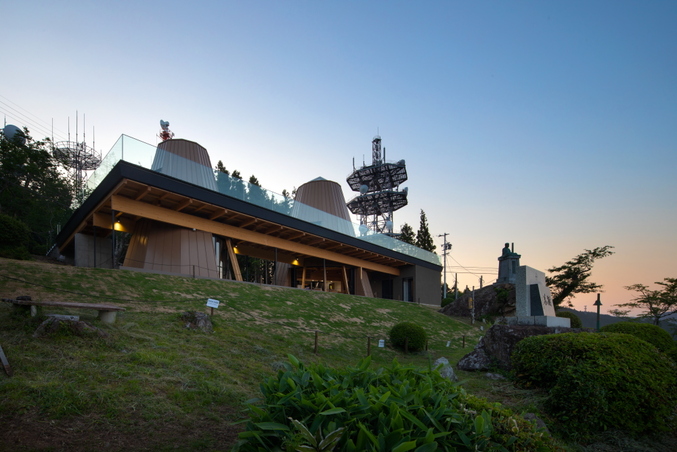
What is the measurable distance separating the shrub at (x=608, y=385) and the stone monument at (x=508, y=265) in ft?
81.2

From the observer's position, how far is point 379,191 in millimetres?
50844

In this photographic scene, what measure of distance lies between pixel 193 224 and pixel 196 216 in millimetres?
611

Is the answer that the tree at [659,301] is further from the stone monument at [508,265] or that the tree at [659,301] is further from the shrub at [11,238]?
the shrub at [11,238]

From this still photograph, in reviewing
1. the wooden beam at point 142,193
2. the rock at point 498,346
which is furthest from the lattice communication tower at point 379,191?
the rock at point 498,346

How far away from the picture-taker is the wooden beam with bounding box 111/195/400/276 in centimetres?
1647

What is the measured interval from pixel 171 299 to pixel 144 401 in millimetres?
7727

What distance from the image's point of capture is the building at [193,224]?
16.1m

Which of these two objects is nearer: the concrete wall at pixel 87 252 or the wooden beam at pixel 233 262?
the wooden beam at pixel 233 262

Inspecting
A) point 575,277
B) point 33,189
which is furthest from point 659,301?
point 33,189

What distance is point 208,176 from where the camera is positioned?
1816 cm

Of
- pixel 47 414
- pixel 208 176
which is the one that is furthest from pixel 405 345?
pixel 208 176

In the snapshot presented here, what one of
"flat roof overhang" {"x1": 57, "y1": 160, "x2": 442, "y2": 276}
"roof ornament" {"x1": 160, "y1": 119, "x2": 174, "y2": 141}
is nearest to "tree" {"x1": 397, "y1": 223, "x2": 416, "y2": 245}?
"flat roof overhang" {"x1": 57, "y1": 160, "x2": 442, "y2": 276}

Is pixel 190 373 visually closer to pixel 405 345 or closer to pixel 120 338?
pixel 120 338

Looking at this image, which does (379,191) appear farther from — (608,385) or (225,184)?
(608,385)
